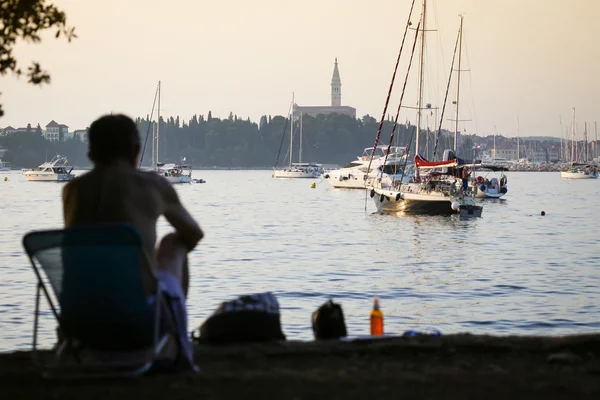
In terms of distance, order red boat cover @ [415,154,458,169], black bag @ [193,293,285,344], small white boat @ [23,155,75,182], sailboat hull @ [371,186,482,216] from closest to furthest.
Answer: black bag @ [193,293,285,344] < sailboat hull @ [371,186,482,216] < red boat cover @ [415,154,458,169] < small white boat @ [23,155,75,182]

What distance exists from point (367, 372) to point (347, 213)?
5221cm

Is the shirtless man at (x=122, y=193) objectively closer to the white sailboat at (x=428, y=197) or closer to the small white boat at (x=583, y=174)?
the white sailboat at (x=428, y=197)

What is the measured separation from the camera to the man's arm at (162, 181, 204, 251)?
5234 mm

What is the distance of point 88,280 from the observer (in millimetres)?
5102

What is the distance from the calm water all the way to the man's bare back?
8.49m

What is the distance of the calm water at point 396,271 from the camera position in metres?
16.5

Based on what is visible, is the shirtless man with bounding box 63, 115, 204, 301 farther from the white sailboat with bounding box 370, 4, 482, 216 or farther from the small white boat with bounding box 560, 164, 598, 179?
the small white boat with bounding box 560, 164, 598, 179

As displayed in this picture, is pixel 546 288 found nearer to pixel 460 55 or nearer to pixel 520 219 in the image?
pixel 520 219

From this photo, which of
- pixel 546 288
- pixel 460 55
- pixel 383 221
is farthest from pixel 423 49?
pixel 546 288

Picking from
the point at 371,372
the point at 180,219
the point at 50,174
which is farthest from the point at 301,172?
the point at 180,219

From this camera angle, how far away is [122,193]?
206 inches

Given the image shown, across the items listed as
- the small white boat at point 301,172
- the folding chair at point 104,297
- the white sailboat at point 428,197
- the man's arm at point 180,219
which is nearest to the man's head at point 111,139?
the man's arm at point 180,219

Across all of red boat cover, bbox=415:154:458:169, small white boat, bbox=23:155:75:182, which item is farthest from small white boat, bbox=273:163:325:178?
red boat cover, bbox=415:154:458:169

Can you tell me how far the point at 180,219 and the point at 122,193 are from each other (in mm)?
304
